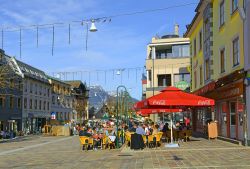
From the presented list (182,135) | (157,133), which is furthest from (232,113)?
(157,133)

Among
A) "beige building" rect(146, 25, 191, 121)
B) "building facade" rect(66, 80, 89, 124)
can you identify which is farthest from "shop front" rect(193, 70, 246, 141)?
"building facade" rect(66, 80, 89, 124)

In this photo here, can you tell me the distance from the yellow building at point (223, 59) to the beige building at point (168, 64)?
1072 inches

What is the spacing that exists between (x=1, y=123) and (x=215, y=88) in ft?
116

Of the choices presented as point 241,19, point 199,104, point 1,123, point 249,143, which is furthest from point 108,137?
point 1,123

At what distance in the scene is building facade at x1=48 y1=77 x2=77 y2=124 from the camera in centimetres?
7644

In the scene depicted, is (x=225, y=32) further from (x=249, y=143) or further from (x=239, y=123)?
(x=249, y=143)

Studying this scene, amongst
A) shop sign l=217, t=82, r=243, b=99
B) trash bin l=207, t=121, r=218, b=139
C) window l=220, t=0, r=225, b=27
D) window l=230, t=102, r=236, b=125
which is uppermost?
window l=220, t=0, r=225, b=27

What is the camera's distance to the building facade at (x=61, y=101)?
76.4 meters

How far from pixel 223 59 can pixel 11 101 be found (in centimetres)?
3784

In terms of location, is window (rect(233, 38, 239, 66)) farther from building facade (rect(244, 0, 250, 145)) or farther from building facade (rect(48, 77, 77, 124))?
building facade (rect(48, 77, 77, 124))

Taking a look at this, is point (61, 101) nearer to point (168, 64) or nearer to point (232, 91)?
point (168, 64)

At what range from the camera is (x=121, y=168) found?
13367 millimetres

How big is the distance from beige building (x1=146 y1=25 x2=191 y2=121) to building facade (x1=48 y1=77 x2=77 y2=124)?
1983 centimetres

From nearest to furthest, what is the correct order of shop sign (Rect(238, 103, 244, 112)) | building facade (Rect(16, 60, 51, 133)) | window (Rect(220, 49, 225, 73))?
shop sign (Rect(238, 103, 244, 112)), window (Rect(220, 49, 225, 73)), building facade (Rect(16, 60, 51, 133))
